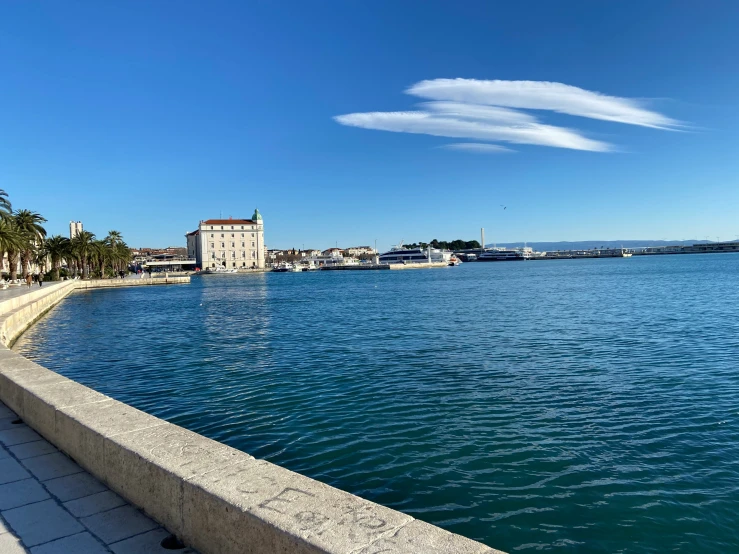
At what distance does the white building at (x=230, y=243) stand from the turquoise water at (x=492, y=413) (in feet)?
534

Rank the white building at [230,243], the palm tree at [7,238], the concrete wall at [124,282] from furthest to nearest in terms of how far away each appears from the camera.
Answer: the white building at [230,243]
the concrete wall at [124,282]
the palm tree at [7,238]

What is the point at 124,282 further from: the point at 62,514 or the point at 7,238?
the point at 62,514

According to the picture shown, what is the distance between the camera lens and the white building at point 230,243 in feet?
600

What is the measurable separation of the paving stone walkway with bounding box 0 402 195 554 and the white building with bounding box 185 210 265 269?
602 feet

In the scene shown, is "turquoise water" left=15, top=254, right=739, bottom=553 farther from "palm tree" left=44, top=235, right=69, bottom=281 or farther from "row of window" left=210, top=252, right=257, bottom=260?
"row of window" left=210, top=252, right=257, bottom=260

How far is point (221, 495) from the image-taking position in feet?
11.1

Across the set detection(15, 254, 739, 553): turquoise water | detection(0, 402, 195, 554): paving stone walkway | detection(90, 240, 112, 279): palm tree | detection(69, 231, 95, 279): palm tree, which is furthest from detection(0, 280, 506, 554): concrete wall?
detection(90, 240, 112, 279): palm tree

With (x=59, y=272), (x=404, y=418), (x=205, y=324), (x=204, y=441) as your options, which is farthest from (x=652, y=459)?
(x=59, y=272)

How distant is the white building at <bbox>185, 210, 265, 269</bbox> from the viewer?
182750 mm

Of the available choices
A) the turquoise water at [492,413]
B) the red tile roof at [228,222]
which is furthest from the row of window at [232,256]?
the turquoise water at [492,413]

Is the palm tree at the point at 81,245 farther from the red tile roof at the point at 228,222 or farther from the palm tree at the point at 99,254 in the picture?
the red tile roof at the point at 228,222

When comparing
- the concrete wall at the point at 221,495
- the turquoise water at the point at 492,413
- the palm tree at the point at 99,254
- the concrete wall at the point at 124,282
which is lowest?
the turquoise water at the point at 492,413

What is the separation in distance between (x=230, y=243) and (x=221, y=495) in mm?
189903

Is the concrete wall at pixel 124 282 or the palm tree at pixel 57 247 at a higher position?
the palm tree at pixel 57 247
